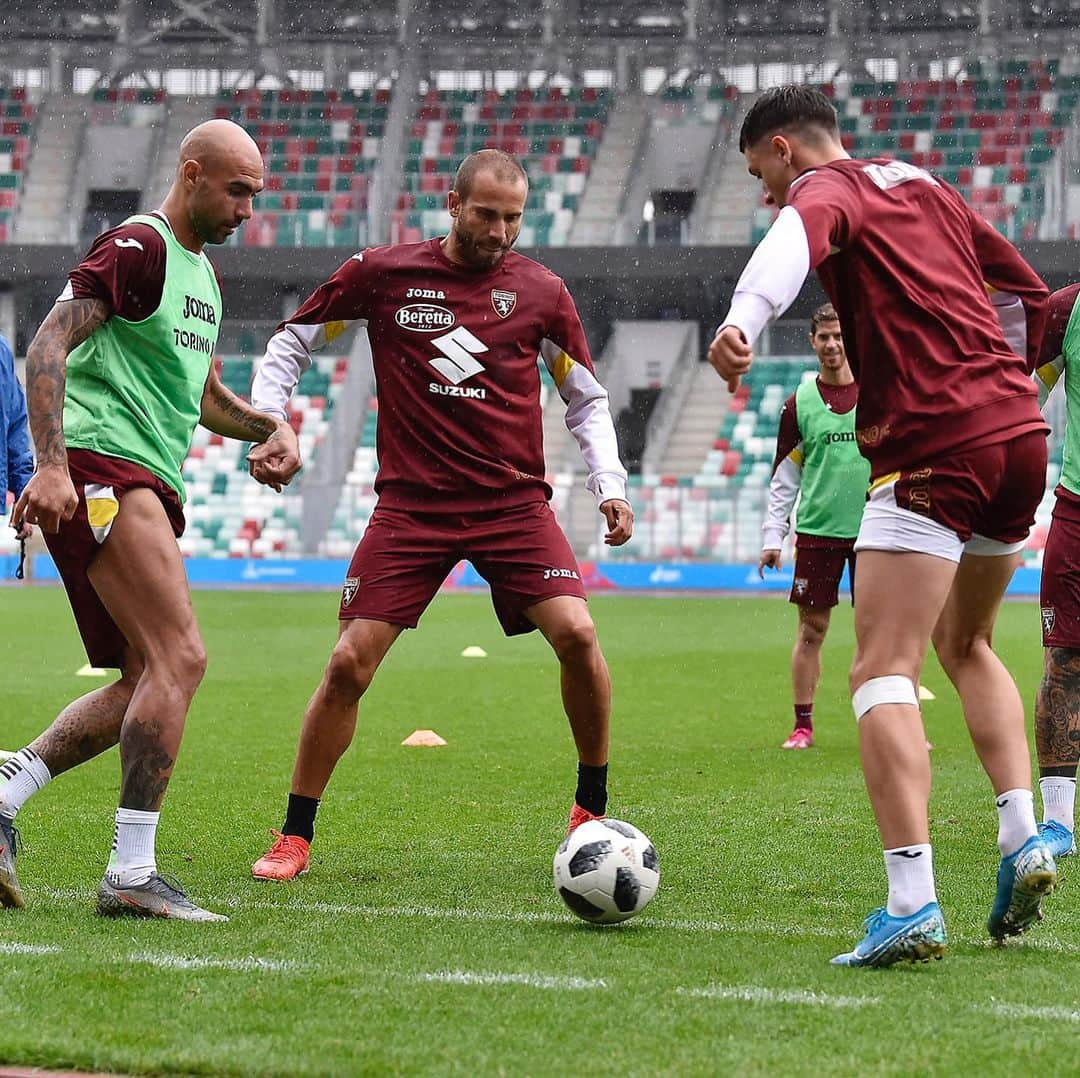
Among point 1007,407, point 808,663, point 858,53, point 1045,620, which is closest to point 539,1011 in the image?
point 1007,407

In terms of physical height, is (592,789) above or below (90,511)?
below

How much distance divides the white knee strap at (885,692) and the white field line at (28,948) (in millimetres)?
2036

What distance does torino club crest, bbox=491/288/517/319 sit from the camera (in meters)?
5.49

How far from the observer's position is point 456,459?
539 cm

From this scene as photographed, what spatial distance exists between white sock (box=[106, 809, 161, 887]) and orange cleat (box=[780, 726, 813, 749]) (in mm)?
4780

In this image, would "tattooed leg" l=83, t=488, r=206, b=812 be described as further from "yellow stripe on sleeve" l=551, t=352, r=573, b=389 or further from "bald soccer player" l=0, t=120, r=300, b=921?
"yellow stripe on sleeve" l=551, t=352, r=573, b=389

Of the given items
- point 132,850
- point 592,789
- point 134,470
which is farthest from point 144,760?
point 592,789

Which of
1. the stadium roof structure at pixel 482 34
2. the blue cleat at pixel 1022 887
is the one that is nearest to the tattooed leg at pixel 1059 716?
A: the blue cleat at pixel 1022 887

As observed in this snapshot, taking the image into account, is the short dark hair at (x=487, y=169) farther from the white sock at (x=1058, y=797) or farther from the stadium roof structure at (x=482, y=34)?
the stadium roof structure at (x=482, y=34)

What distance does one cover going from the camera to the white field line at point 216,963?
382cm

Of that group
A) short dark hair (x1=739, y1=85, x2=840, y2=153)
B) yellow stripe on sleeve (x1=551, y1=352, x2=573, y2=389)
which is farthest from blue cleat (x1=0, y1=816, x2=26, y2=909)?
short dark hair (x1=739, y1=85, x2=840, y2=153)

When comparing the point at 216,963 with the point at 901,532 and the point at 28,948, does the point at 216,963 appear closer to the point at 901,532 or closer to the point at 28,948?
the point at 28,948

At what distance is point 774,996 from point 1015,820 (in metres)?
0.96

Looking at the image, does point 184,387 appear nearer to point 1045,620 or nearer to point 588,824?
point 588,824
